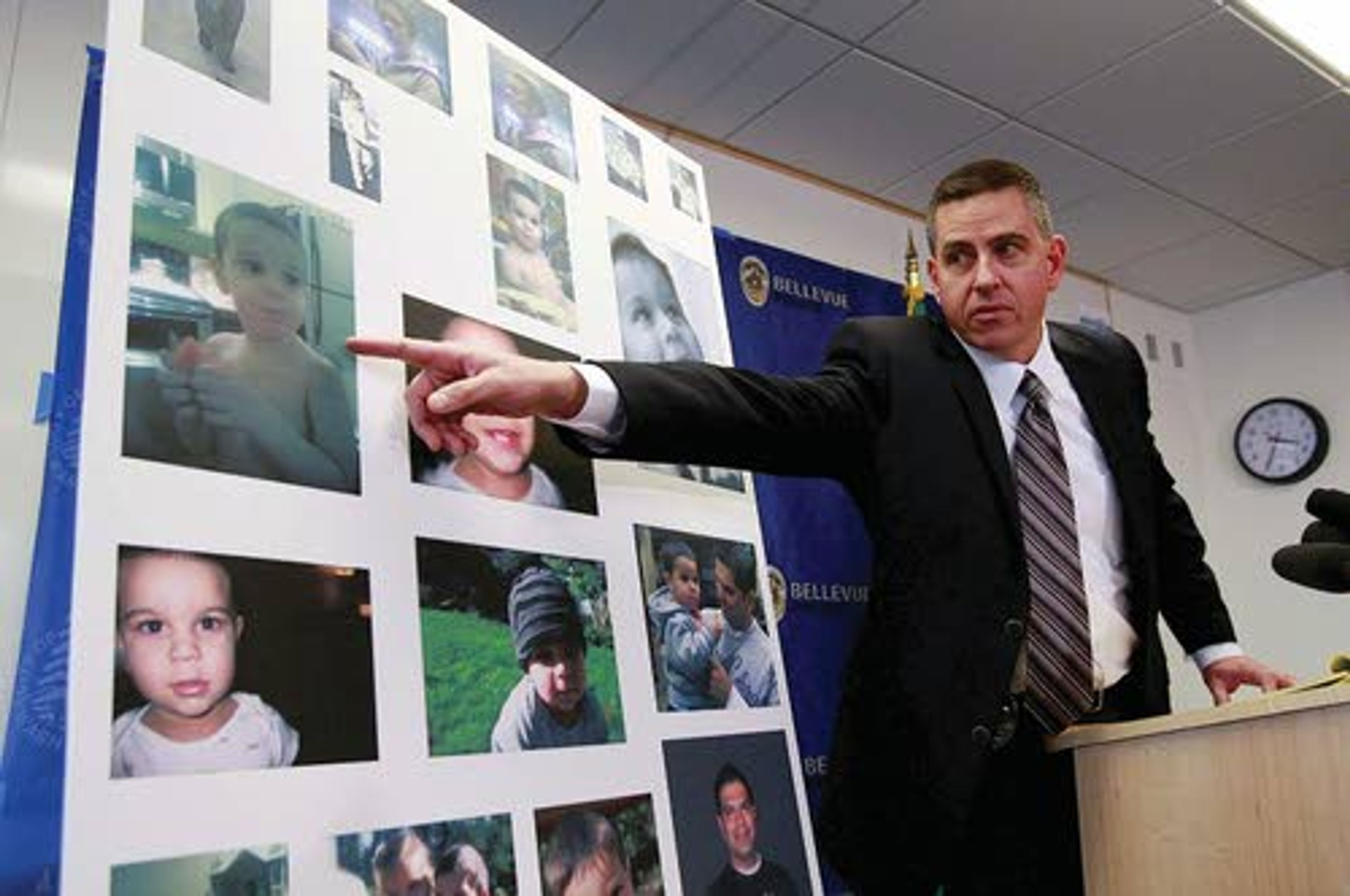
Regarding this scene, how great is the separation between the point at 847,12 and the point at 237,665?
2.30 meters

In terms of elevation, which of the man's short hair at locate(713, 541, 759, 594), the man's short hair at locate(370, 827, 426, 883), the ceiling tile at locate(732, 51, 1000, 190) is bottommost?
the man's short hair at locate(370, 827, 426, 883)

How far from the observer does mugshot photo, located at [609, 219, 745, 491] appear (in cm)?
128

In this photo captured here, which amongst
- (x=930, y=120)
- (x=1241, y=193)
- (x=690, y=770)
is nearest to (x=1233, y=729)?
(x=690, y=770)

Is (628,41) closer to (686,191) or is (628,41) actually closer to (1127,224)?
(686,191)

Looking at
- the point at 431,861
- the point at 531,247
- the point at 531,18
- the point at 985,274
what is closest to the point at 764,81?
the point at 531,18

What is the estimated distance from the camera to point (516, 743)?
938 mm

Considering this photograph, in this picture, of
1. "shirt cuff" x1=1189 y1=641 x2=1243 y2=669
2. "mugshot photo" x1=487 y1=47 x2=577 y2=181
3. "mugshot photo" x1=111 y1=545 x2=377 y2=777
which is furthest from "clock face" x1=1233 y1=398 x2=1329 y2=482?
"mugshot photo" x1=111 y1=545 x2=377 y2=777

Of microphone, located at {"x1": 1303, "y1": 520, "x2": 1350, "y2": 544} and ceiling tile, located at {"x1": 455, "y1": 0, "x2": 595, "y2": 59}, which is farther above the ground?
ceiling tile, located at {"x1": 455, "y1": 0, "x2": 595, "y2": 59}

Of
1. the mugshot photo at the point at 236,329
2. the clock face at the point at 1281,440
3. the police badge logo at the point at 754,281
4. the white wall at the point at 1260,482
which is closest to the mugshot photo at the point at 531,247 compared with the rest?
the mugshot photo at the point at 236,329

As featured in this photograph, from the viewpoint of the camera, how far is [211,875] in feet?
2.29

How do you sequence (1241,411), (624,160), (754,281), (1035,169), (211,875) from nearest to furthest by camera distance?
(211,875) < (624,160) < (754,281) < (1035,169) < (1241,411)

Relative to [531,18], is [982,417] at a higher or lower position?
lower

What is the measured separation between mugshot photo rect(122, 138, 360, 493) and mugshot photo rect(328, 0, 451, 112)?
0.68ft

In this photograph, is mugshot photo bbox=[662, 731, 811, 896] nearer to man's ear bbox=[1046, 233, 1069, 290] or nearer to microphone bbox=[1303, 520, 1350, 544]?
microphone bbox=[1303, 520, 1350, 544]
